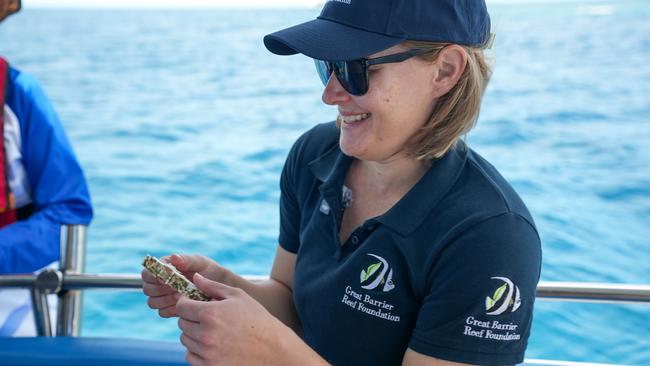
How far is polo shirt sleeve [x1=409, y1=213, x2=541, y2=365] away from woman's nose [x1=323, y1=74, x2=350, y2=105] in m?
0.28

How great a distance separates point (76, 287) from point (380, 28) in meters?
0.92

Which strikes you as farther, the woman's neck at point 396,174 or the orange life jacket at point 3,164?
the orange life jacket at point 3,164

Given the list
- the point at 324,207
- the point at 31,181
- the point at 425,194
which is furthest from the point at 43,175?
the point at 425,194

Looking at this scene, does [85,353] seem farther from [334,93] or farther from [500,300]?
[500,300]

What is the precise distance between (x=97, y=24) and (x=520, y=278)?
20.3 m

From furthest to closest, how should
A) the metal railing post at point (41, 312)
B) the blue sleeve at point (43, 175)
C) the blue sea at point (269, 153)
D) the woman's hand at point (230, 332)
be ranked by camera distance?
the blue sea at point (269, 153), the blue sleeve at point (43, 175), the metal railing post at point (41, 312), the woman's hand at point (230, 332)

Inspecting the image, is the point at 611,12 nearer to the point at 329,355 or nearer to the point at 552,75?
the point at 552,75

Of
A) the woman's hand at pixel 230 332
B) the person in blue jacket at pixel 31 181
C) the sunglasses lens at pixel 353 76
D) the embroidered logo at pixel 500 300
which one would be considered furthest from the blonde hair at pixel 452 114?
the person in blue jacket at pixel 31 181

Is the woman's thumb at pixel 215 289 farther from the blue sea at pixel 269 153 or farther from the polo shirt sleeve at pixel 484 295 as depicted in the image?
the blue sea at pixel 269 153

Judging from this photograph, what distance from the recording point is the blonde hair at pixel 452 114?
3.90 feet

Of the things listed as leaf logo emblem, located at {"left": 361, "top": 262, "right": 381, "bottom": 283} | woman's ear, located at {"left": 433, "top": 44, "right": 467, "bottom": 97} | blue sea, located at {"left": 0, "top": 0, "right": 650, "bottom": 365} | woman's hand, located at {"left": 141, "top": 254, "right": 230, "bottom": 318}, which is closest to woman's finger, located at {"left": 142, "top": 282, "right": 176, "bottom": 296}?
woman's hand, located at {"left": 141, "top": 254, "right": 230, "bottom": 318}

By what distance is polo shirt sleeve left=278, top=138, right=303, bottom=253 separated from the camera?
144 cm

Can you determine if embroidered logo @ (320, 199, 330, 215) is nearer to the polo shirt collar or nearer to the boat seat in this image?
the polo shirt collar

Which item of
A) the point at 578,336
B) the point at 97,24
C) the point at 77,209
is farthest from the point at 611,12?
the point at 77,209
